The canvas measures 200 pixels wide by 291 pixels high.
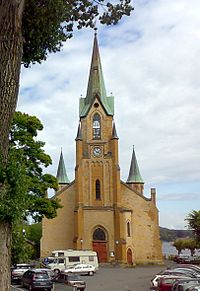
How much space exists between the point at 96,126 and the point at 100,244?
57.8 ft

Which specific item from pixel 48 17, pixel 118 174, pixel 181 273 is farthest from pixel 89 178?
pixel 48 17

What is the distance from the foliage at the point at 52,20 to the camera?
10945mm

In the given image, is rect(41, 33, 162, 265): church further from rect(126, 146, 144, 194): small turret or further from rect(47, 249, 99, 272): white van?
rect(126, 146, 144, 194): small turret

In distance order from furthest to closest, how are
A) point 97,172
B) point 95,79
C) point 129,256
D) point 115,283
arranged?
point 95,79
point 97,172
point 129,256
point 115,283

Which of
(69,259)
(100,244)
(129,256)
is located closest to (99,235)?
(100,244)

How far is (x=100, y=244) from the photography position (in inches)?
2655

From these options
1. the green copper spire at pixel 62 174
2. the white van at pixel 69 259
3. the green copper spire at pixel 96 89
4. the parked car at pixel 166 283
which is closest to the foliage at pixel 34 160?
the parked car at pixel 166 283

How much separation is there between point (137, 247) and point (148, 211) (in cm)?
554

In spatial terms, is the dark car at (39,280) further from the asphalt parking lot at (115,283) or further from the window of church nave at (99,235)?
the window of church nave at (99,235)

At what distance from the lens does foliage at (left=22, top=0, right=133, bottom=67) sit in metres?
10.9

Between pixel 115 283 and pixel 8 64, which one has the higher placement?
pixel 8 64

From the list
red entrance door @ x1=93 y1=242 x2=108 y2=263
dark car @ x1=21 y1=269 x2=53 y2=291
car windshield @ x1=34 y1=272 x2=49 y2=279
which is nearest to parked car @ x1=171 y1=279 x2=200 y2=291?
dark car @ x1=21 y1=269 x2=53 y2=291

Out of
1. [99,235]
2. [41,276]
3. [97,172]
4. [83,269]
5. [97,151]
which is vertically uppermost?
[97,151]

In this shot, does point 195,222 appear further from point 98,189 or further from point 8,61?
point 8,61
